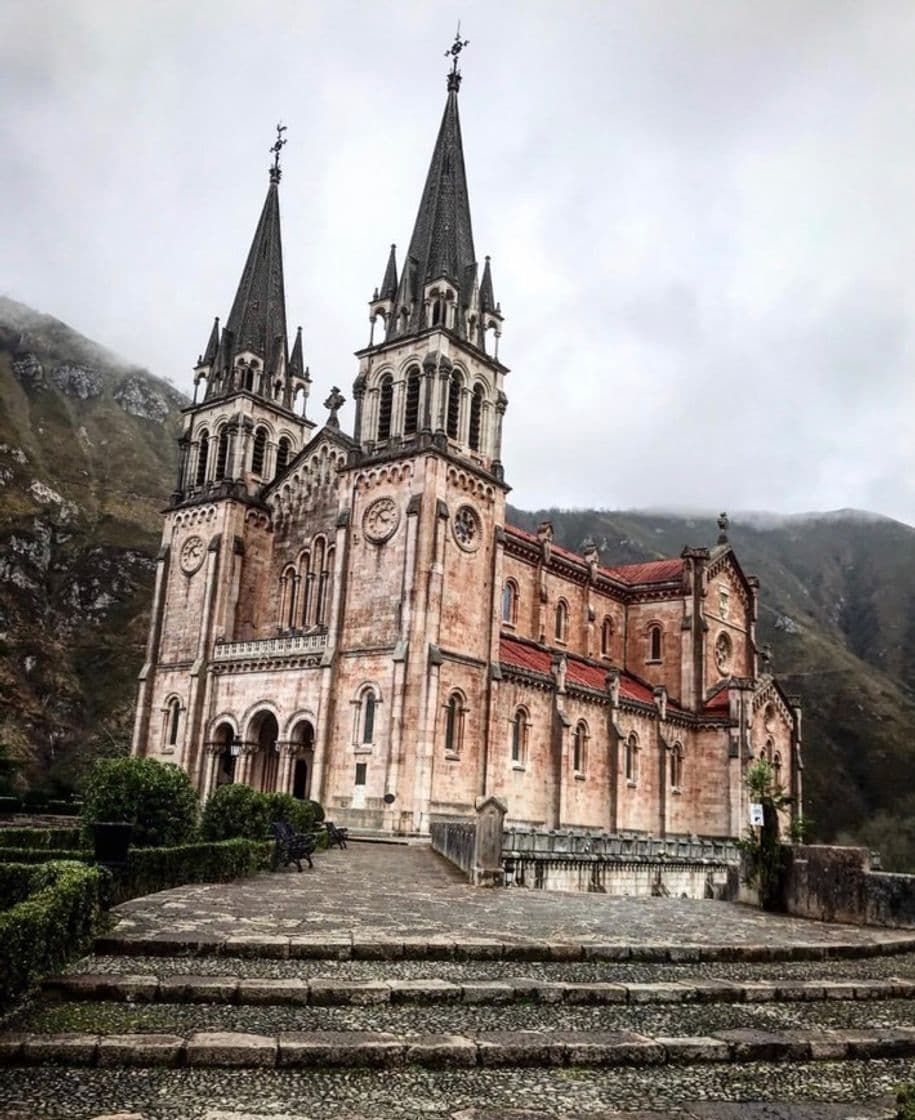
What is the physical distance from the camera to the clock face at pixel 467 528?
38375 mm

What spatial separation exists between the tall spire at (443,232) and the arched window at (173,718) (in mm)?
18889

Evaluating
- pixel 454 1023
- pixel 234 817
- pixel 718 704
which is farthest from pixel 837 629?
pixel 454 1023

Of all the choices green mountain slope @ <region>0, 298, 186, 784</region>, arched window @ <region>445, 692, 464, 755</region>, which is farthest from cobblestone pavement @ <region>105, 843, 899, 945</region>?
green mountain slope @ <region>0, 298, 186, 784</region>

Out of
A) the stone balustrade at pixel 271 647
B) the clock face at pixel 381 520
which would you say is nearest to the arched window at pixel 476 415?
the clock face at pixel 381 520

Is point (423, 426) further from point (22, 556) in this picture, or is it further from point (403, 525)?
point (22, 556)

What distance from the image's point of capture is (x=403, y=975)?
995cm

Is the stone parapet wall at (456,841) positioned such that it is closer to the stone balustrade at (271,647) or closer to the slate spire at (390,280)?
the stone balustrade at (271,647)

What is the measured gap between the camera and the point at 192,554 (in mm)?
45312

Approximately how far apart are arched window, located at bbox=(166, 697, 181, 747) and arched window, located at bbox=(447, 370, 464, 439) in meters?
17.0

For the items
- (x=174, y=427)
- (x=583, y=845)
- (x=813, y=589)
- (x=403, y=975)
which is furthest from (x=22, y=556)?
(x=813, y=589)

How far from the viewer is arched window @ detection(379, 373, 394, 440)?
40.8 m

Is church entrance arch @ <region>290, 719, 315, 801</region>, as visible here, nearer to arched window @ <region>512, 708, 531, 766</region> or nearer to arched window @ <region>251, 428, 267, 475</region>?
arched window @ <region>512, 708, 531, 766</region>

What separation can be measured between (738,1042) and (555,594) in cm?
4007

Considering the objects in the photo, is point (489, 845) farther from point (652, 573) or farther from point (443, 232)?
point (652, 573)
